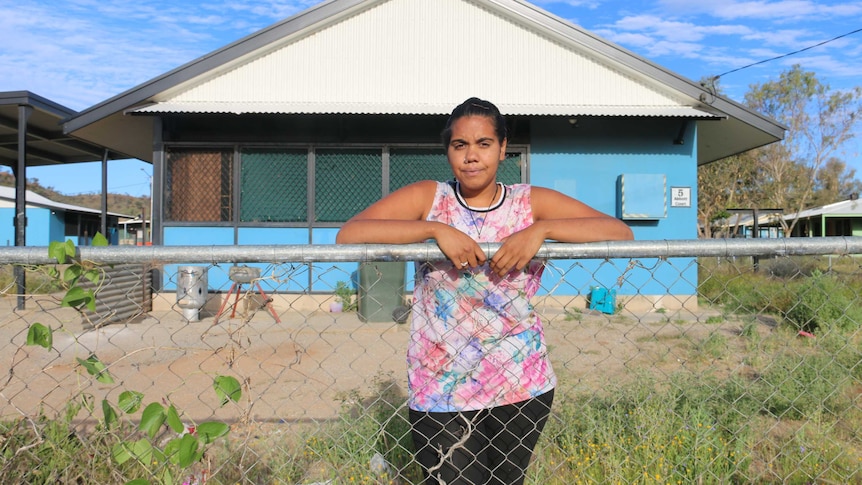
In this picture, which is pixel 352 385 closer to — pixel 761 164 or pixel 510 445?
pixel 510 445

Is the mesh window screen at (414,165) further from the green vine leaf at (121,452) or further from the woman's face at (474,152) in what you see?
the green vine leaf at (121,452)

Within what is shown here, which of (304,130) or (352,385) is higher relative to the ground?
(304,130)

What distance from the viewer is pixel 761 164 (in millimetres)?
30594

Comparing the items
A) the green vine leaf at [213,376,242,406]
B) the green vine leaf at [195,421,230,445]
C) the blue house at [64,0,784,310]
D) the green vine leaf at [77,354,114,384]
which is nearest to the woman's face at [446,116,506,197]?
the green vine leaf at [213,376,242,406]

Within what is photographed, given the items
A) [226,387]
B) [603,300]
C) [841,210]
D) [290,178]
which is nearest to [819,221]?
[841,210]

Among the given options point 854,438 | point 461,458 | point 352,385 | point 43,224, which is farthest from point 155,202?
point 43,224

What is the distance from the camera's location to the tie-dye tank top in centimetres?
166

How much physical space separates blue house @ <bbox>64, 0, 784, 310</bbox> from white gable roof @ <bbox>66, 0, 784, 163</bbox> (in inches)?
0.8

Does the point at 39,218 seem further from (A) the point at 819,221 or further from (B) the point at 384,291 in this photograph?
(A) the point at 819,221

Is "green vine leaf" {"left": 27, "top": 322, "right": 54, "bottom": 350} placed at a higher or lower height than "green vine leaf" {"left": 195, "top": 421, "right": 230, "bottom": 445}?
higher

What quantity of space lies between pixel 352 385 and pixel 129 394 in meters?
2.99

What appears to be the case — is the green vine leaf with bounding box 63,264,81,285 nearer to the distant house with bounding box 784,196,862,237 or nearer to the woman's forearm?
the woman's forearm

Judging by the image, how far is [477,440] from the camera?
1.72 metres

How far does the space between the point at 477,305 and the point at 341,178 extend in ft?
22.5
